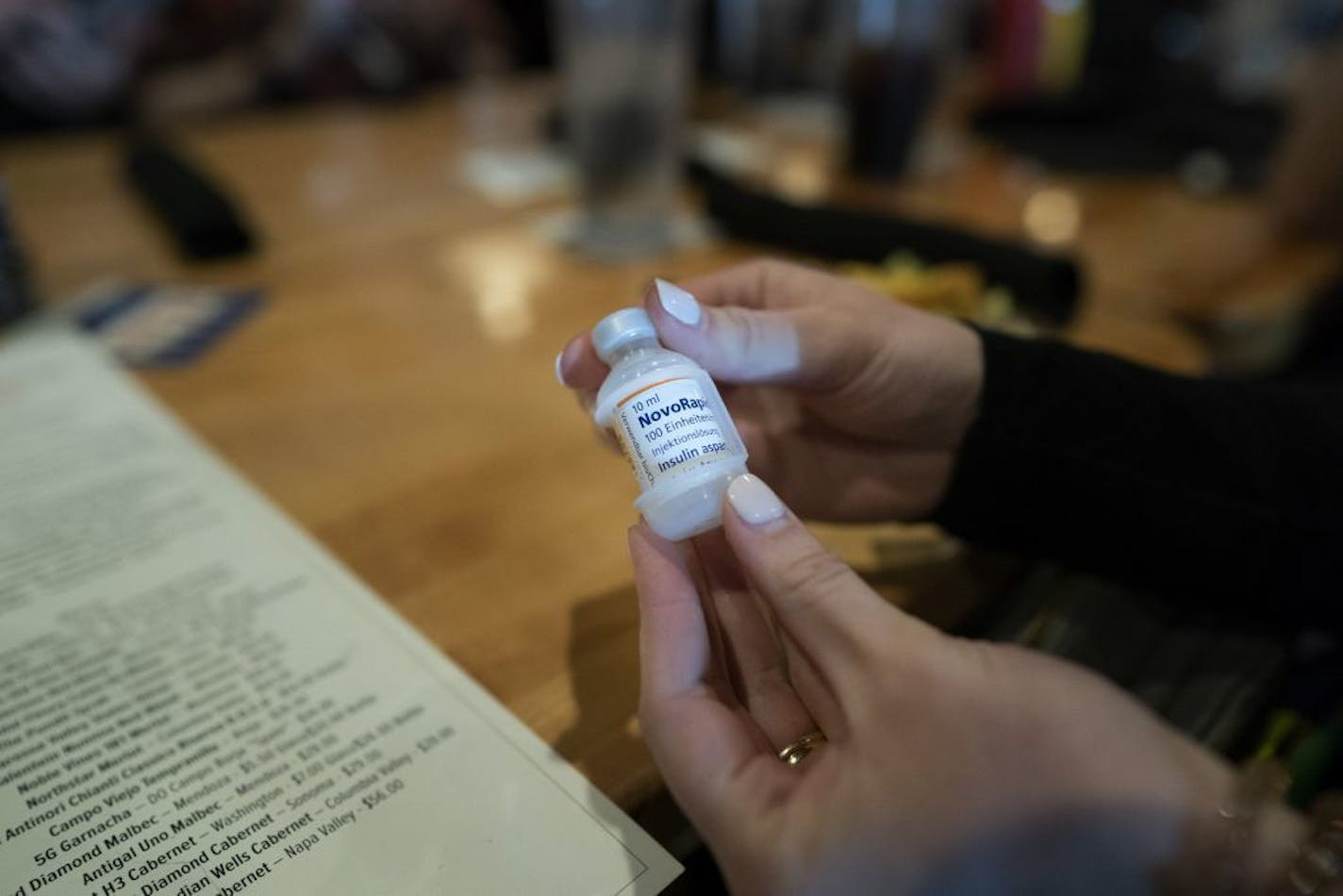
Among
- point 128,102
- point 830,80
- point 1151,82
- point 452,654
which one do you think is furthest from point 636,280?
point 1151,82

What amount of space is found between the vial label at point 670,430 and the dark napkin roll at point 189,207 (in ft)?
2.10

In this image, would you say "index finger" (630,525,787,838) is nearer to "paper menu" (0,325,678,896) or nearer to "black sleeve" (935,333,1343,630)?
"paper menu" (0,325,678,896)

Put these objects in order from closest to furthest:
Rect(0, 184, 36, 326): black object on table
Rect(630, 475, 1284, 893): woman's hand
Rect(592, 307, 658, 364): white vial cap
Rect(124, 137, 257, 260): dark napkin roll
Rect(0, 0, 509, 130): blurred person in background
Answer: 1. Rect(630, 475, 1284, 893): woman's hand
2. Rect(592, 307, 658, 364): white vial cap
3. Rect(0, 184, 36, 326): black object on table
4. Rect(124, 137, 257, 260): dark napkin roll
5. Rect(0, 0, 509, 130): blurred person in background

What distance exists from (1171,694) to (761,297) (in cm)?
30

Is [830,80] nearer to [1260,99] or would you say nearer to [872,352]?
[1260,99]

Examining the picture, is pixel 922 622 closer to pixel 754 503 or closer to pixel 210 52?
pixel 754 503

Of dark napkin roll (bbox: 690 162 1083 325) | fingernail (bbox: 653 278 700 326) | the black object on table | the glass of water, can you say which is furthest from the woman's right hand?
the black object on table

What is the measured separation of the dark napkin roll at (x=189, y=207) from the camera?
78 centimetres

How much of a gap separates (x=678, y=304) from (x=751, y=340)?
4 cm

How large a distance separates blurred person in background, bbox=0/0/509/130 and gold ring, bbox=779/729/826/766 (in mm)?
1351

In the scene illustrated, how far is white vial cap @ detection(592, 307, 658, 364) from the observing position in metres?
0.35

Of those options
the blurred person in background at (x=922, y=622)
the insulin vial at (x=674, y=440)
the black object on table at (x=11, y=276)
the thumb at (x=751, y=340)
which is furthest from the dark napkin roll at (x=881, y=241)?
the black object on table at (x=11, y=276)

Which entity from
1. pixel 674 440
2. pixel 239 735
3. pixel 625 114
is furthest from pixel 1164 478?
pixel 625 114

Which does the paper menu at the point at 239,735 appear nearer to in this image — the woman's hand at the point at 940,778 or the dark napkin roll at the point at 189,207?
the woman's hand at the point at 940,778
